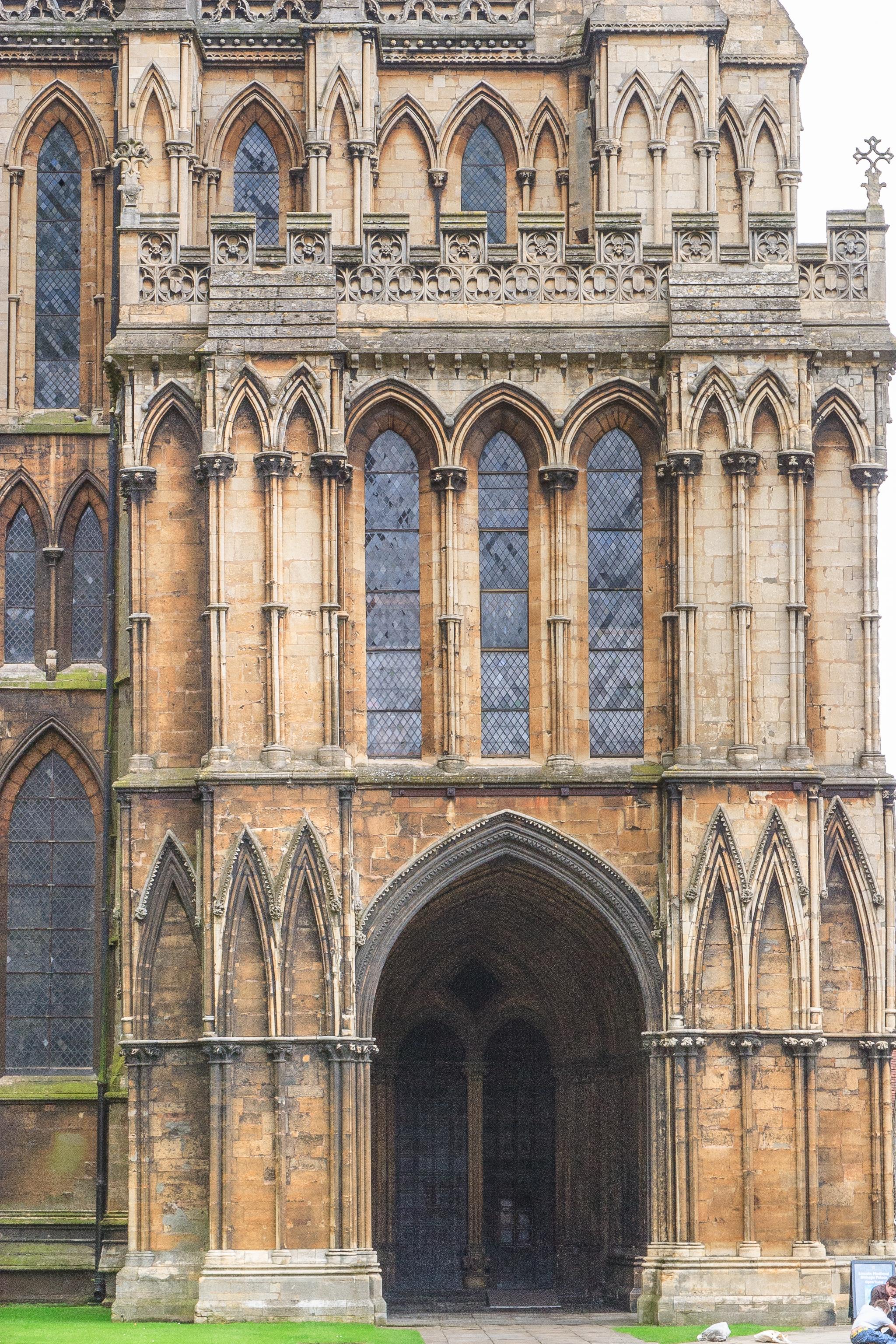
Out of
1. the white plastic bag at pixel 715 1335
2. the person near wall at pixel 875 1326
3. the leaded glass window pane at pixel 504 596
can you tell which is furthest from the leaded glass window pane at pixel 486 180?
the person near wall at pixel 875 1326

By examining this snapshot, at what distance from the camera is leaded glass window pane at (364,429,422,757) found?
3378cm

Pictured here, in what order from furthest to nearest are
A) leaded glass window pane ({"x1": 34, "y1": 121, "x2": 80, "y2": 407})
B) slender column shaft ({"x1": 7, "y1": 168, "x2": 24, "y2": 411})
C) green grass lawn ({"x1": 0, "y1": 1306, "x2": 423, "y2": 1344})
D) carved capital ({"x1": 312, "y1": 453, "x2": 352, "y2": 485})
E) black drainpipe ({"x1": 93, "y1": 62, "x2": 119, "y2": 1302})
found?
leaded glass window pane ({"x1": 34, "y1": 121, "x2": 80, "y2": 407}) → slender column shaft ({"x1": 7, "y1": 168, "x2": 24, "y2": 411}) → black drainpipe ({"x1": 93, "y1": 62, "x2": 119, "y2": 1302}) → carved capital ({"x1": 312, "y1": 453, "x2": 352, "y2": 485}) → green grass lawn ({"x1": 0, "y1": 1306, "x2": 423, "y2": 1344})

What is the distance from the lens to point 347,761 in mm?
32906

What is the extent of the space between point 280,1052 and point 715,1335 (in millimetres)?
6720

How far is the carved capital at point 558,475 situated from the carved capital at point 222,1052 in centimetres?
869

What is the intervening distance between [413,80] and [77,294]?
6.46 m

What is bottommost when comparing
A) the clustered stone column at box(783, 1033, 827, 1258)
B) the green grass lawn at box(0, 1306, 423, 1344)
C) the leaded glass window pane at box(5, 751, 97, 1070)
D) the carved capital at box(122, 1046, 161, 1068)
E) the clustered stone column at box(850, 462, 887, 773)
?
the green grass lawn at box(0, 1306, 423, 1344)

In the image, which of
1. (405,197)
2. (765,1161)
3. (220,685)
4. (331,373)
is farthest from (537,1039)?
(405,197)

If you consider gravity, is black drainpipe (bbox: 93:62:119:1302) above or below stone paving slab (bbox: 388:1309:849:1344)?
above

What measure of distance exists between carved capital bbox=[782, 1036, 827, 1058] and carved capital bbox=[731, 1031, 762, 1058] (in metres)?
0.42

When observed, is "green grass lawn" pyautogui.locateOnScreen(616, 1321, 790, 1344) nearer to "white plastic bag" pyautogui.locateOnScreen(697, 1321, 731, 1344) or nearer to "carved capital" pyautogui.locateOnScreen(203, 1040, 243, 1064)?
"white plastic bag" pyautogui.locateOnScreen(697, 1321, 731, 1344)

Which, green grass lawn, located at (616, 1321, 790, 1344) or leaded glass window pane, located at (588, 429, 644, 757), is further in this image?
leaded glass window pane, located at (588, 429, 644, 757)

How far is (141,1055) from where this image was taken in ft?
106

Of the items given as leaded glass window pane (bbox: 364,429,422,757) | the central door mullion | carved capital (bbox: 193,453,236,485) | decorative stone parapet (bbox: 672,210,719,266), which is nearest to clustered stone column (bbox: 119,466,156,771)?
carved capital (bbox: 193,453,236,485)
